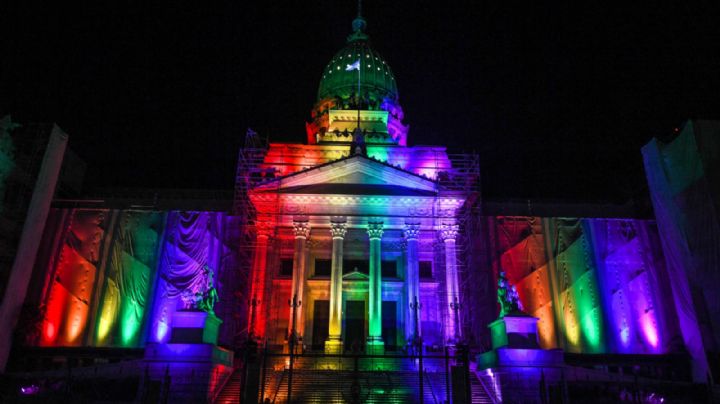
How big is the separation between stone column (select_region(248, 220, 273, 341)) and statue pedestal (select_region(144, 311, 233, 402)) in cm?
393

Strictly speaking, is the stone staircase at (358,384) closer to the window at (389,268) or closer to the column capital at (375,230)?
the column capital at (375,230)

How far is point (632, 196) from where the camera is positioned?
120 feet

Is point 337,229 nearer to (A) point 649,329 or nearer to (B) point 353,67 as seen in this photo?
(B) point 353,67

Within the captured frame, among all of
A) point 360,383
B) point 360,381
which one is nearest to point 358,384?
point 360,383

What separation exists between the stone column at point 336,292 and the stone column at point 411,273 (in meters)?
3.57

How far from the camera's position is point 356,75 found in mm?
40875

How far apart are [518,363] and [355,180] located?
13278 mm

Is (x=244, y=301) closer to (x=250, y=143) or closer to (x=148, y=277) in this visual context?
(x=148, y=277)

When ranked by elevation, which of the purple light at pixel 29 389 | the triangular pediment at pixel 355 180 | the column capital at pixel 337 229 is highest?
the triangular pediment at pixel 355 180

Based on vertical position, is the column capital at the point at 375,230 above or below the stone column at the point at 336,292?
above

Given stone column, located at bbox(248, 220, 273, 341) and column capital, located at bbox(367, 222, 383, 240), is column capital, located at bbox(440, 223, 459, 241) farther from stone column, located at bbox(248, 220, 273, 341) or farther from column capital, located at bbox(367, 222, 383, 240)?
stone column, located at bbox(248, 220, 273, 341)

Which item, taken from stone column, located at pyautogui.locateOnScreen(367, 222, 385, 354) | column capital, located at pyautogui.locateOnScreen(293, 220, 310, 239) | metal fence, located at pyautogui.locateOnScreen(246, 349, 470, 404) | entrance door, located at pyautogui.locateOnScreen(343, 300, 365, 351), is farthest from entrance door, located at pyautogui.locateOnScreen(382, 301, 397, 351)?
column capital, located at pyautogui.locateOnScreen(293, 220, 310, 239)

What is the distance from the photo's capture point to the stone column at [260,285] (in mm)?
26250

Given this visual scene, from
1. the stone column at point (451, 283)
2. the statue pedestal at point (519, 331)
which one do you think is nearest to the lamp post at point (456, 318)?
the stone column at point (451, 283)
